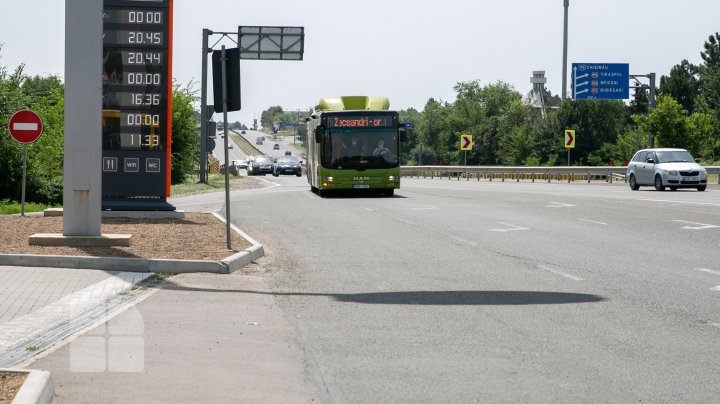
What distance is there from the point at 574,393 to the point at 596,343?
1.70 meters

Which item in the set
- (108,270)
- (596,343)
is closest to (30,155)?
(108,270)

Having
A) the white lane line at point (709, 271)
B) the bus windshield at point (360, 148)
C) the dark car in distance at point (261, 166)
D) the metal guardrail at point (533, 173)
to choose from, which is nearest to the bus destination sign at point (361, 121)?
the bus windshield at point (360, 148)

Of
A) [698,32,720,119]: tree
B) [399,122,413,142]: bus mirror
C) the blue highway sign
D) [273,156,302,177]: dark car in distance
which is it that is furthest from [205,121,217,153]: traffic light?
[698,32,720,119]: tree

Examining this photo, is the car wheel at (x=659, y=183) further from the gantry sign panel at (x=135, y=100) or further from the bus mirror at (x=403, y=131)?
the gantry sign panel at (x=135, y=100)

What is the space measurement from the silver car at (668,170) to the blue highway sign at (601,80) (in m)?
22.1

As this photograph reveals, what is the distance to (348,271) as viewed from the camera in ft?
42.4

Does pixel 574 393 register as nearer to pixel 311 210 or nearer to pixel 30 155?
pixel 311 210

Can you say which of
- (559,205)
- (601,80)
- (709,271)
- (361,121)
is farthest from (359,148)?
(601,80)

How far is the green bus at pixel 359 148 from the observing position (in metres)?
34.7

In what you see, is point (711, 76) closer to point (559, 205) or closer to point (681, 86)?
point (681, 86)

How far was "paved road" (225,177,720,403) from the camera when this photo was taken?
6367 millimetres

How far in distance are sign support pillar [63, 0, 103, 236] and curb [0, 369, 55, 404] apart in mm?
9090

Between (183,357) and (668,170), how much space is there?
33.6m

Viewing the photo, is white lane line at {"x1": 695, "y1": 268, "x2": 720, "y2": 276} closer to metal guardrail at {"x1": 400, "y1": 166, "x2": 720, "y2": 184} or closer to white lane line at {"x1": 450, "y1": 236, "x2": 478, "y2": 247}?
white lane line at {"x1": 450, "y1": 236, "x2": 478, "y2": 247}
